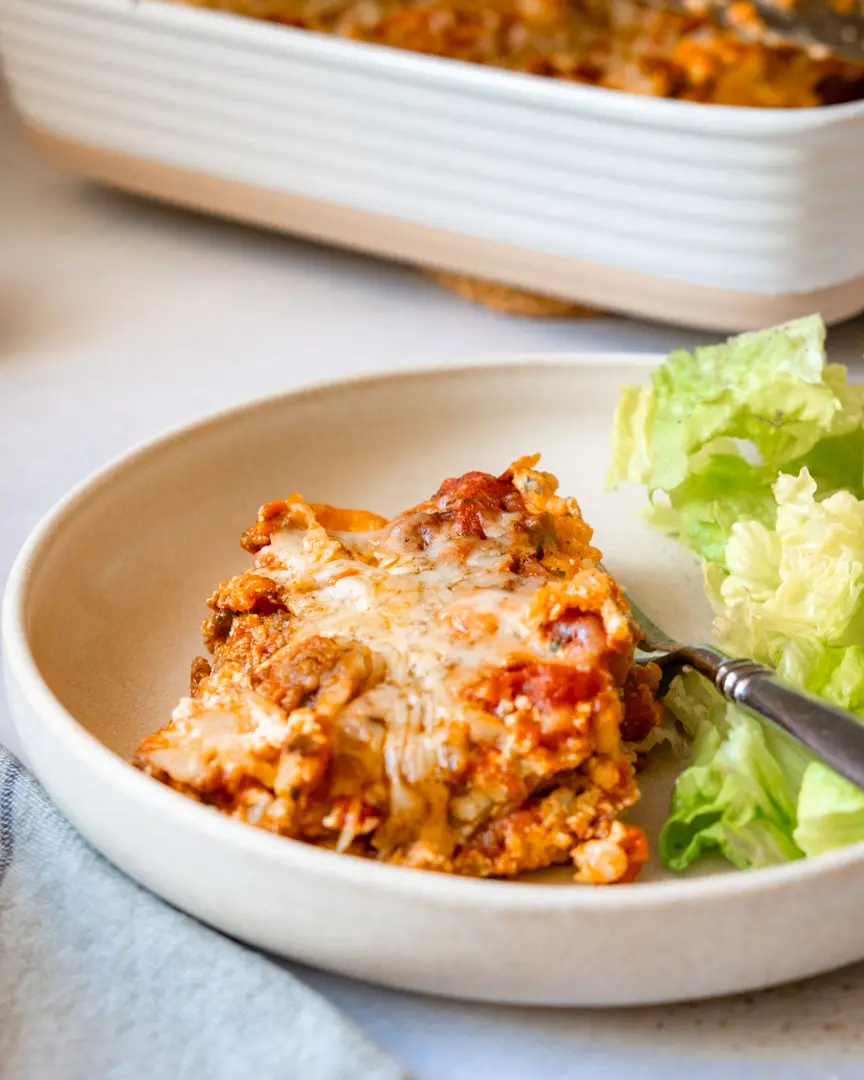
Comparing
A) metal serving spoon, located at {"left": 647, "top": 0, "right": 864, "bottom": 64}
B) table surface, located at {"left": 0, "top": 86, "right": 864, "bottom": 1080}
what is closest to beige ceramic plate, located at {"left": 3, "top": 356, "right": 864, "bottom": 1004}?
table surface, located at {"left": 0, "top": 86, "right": 864, "bottom": 1080}

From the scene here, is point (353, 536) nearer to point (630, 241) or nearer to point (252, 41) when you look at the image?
point (630, 241)

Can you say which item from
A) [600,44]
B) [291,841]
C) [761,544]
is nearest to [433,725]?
[291,841]

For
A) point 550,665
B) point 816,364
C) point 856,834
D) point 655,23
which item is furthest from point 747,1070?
point 655,23

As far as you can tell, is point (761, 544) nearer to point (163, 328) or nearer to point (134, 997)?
point (134, 997)

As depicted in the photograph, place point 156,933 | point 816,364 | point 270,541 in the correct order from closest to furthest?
point 156,933
point 270,541
point 816,364

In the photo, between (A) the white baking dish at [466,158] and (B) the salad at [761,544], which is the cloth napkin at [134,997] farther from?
(A) the white baking dish at [466,158]
